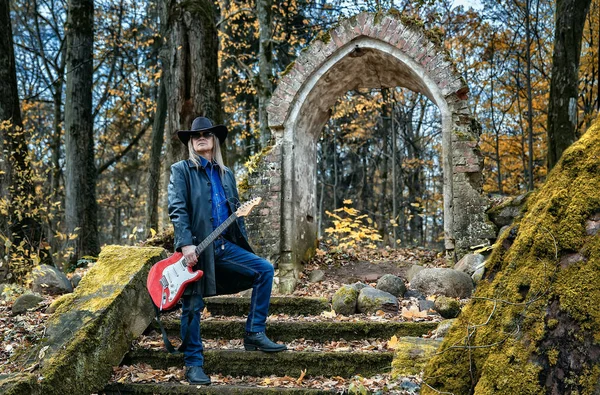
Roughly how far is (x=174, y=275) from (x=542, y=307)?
2817 millimetres

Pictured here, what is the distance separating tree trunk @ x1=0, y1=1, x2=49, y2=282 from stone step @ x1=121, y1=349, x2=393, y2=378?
4218mm

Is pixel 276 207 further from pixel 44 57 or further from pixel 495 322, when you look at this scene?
pixel 44 57

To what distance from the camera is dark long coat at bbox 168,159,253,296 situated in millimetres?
4270

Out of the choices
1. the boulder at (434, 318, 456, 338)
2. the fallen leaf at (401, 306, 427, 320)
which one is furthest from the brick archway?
the boulder at (434, 318, 456, 338)

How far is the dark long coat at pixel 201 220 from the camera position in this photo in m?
4.27

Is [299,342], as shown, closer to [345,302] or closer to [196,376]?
[345,302]

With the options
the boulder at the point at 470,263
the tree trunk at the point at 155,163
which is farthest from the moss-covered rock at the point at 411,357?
the tree trunk at the point at 155,163

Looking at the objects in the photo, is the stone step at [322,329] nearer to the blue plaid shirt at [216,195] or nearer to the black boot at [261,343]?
the black boot at [261,343]

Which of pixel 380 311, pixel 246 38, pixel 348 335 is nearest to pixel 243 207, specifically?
pixel 348 335

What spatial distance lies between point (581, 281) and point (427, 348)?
185 centimetres

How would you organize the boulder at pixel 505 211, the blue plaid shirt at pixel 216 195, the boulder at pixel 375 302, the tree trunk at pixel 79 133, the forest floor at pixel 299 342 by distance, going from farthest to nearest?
the tree trunk at pixel 79 133, the boulder at pixel 505 211, the boulder at pixel 375 302, the blue plaid shirt at pixel 216 195, the forest floor at pixel 299 342

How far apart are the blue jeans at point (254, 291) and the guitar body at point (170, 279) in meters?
0.12

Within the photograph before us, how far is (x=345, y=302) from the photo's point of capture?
19.4ft

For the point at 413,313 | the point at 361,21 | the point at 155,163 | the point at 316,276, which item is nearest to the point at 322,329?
the point at 413,313
